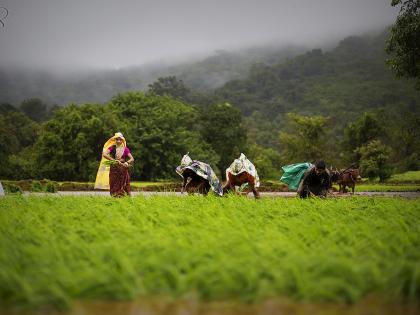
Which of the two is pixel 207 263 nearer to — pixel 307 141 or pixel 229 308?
pixel 229 308

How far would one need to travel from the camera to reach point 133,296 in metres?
3.41

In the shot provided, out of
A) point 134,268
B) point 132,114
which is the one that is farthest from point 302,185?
point 132,114

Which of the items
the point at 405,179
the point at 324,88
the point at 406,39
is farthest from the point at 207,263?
the point at 324,88

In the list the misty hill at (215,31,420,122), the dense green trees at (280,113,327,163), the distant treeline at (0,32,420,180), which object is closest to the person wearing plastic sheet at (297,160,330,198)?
the distant treeline at (0,32,420,180)

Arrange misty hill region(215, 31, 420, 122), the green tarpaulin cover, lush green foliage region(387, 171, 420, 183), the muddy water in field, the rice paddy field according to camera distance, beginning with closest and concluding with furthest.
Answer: the muddy water in field < the rice paddy field < the green tarpaulin cover < lush green foliage region(387, 171, 420, 183) < misty hill region(215, 31, 420, 122)

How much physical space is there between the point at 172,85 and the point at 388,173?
67235mm

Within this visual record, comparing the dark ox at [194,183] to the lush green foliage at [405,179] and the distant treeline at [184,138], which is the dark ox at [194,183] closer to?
the distant treeline at [184,138]

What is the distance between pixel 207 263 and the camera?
4.09 meters

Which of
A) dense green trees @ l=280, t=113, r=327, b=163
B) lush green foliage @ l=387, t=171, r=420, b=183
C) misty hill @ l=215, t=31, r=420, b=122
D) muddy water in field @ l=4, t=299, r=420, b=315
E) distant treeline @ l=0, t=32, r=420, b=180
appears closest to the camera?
muddy water in field @ l=4, t=299, r=420, b=315

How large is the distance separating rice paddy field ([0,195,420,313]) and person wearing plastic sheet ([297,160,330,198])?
5557 millimetres

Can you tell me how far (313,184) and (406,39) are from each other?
10.6 meters

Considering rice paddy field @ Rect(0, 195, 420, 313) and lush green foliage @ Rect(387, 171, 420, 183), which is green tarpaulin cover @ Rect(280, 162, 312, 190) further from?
lush green foliage @ Rect(387, 171, 420, 183)

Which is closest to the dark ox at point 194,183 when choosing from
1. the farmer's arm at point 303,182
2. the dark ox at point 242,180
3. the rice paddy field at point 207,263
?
the dark ox at point 242,180

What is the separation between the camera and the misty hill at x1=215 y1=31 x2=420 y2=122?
83000mm
